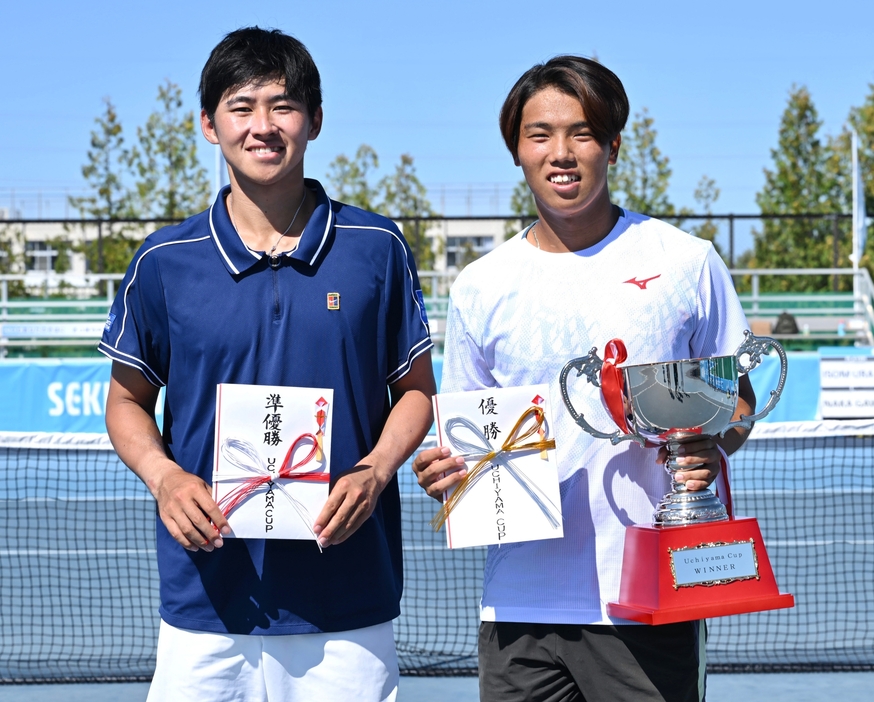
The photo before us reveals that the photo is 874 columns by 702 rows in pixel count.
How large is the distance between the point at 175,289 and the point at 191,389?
192mm

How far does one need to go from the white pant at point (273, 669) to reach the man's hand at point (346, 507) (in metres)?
0.22

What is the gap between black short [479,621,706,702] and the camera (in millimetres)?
2184

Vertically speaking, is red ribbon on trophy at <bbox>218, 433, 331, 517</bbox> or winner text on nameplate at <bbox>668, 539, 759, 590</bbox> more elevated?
red ribbon on trophy at <bbox>218, 433, 331, 517</bbox>

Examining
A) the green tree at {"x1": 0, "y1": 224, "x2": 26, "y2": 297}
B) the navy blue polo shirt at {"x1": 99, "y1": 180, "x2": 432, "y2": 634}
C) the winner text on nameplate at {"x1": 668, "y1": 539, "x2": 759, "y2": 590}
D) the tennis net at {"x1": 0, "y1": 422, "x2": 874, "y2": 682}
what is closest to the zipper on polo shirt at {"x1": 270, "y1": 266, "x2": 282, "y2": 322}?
the navy blue polo shirt at {"x1": 99, "y1": 180, "x2": 432, "y2": 634}

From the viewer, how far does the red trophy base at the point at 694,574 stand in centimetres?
206

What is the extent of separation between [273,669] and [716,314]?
1.13m

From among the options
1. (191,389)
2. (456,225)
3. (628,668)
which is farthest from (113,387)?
(456,225)

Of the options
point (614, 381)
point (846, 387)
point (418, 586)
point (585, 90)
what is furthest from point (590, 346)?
point (846, 387)

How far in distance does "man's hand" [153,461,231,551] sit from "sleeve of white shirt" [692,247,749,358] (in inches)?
41.0

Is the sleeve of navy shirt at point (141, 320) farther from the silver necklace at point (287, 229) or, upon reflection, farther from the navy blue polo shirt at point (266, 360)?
the silver necklace at point (287, 229)

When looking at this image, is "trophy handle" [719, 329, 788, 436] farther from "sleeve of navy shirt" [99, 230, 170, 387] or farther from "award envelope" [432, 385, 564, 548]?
"sleeve of navy shirt" [99, 230, 170, 387]

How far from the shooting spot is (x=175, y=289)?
2105mm

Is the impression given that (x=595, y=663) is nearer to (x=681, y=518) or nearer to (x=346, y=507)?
(x=681, y=518)

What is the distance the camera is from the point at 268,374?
80.9 inches
